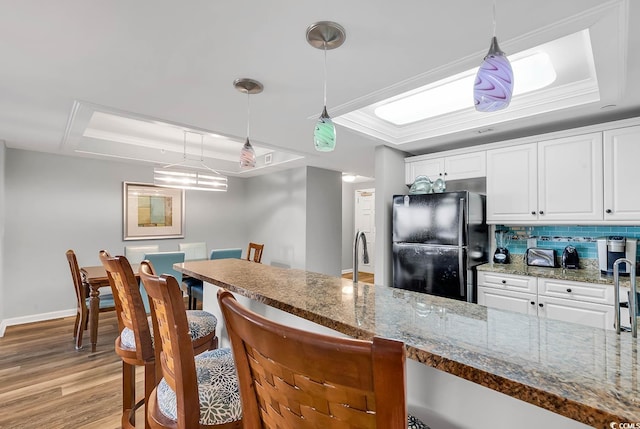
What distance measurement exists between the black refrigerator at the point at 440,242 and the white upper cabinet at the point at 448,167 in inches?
11.6

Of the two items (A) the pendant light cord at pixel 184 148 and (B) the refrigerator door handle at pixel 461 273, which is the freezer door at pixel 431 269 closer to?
(B) the refrigerator door handle at pixel 461 273

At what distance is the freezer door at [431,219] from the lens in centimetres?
282

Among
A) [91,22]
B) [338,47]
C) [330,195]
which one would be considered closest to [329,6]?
[338,47]

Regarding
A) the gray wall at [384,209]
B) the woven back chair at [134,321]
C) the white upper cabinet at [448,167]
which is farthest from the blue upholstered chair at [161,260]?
the white upper cabinet at [448,167]

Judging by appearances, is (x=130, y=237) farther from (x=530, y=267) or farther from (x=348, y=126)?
(x=530, y=267)

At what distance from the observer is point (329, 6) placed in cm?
131

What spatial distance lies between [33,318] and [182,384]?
456 cm

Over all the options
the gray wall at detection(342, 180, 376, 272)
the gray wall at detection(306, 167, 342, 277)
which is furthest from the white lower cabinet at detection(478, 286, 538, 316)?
the gray wall at detection(342, 180, 376, 272)

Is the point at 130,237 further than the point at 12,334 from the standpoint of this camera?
Yes

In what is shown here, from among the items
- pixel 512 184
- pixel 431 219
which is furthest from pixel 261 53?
pixel 512 184

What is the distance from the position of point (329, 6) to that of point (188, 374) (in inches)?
60.0

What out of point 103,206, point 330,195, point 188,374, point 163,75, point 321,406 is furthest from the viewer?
point 330,195

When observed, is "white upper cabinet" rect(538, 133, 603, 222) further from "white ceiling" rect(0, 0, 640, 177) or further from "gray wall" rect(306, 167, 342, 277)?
"gray wall" rect(306, 167, 342, 277)

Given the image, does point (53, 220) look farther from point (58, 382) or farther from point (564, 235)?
point (564, 235)
